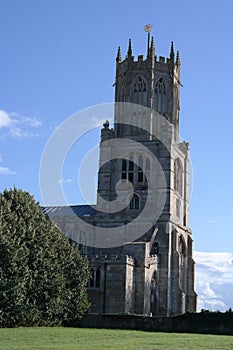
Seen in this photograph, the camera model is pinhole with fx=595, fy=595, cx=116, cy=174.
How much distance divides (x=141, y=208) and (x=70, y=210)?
13551 millimetres

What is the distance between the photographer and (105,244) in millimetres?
74562

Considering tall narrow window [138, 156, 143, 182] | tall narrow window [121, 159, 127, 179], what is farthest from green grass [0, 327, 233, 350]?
tall narrow window [121, 159, 127, 179]

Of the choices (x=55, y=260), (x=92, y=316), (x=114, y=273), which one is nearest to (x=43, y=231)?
(x=55, y=260)

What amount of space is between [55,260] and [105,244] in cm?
2151

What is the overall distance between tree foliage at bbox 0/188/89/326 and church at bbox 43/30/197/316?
9.02 m

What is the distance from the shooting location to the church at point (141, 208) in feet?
218

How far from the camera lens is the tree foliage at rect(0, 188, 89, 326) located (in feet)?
156

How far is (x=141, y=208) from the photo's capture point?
7512cm

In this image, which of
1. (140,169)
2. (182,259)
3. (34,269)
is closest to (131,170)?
(140,169)

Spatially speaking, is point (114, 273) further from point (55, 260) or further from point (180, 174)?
point (180, 174)

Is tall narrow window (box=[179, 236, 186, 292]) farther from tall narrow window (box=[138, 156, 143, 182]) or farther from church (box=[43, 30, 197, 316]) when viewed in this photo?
tall narrow window (box=[138, 156, 143, 182])

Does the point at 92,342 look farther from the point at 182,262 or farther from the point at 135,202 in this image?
the point at 182,262

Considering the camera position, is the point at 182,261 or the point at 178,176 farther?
the point at 178,176

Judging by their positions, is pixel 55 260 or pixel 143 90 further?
pixel 143 90
